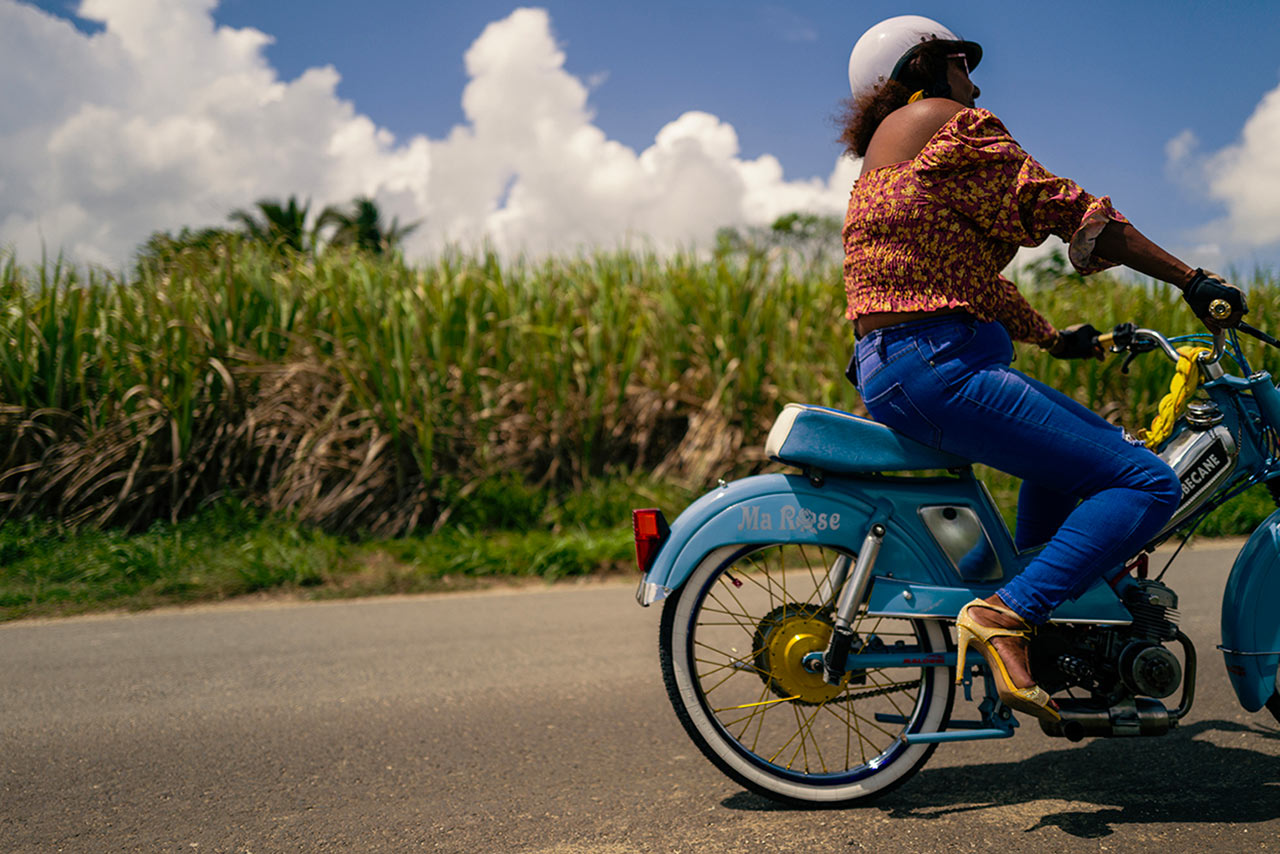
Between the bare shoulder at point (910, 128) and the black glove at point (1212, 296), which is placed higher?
the bare shoulder at point (910, 128)

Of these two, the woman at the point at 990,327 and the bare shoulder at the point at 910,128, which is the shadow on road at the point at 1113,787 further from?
the bare shoulder at the point at 910,128

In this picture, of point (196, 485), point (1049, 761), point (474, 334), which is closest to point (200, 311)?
point (196, 485)

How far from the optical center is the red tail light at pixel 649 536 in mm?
2613

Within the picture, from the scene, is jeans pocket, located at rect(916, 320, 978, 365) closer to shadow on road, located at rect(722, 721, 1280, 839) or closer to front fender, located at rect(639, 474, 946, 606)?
front fender, located at rect(639, 474, 946, 606)

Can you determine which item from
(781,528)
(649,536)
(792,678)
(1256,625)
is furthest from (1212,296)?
(649,536)

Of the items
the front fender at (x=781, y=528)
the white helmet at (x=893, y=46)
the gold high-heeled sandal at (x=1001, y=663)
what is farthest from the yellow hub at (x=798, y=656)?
the white helmet at (x=893, y=46)

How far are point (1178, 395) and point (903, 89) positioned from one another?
1.23 metres

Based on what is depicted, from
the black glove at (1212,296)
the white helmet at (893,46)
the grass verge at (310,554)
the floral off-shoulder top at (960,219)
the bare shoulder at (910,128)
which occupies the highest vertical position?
the white helmet at (893,46)

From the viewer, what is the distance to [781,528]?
8.48 ft

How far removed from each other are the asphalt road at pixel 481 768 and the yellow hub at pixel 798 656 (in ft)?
1.10

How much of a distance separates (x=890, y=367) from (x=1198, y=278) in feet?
2.79

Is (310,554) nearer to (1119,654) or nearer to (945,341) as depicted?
(945,341)

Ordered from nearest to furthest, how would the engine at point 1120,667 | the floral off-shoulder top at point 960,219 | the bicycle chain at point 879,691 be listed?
the floral off-shoulder top at point 960,219, the engine at point 1120,667, the bicycle chain at point 879,691

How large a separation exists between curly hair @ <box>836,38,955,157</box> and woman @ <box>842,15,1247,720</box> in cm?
2
